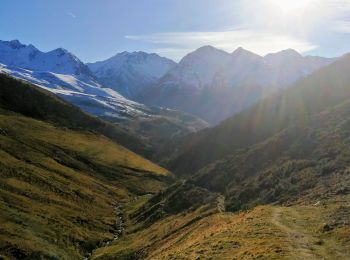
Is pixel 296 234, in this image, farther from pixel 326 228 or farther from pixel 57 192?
pixel 57 192

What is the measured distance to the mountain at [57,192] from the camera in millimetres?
85875

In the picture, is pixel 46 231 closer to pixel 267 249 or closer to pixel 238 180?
pixel 238 180

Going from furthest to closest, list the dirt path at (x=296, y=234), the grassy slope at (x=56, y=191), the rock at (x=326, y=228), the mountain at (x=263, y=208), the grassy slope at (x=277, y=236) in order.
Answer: the grassy slope at (x=56, y=191) < the rock at (x=326, y=228) < the mountain at (x=263, y=208) < the grassy slope at (x=277, y=236) < the dirt path at (x=296, y=234)

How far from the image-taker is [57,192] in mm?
120750

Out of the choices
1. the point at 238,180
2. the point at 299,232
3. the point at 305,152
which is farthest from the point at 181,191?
the point at 299,232

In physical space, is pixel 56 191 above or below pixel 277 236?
below

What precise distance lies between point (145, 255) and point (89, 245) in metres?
23.7

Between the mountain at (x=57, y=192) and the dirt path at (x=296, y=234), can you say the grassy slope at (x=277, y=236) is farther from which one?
the mountain at (x=57, y=192)

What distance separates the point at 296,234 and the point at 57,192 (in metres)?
84.6

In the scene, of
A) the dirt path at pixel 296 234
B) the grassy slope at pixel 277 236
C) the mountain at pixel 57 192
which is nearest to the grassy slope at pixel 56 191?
the mountain at pixel 57 192

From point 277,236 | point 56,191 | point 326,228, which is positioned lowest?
point 56,191

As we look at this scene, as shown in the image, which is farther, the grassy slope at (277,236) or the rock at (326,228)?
the rock at (326,228)

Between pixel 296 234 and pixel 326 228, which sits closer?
pixel 326 228

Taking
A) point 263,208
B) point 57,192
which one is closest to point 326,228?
point 263,208
